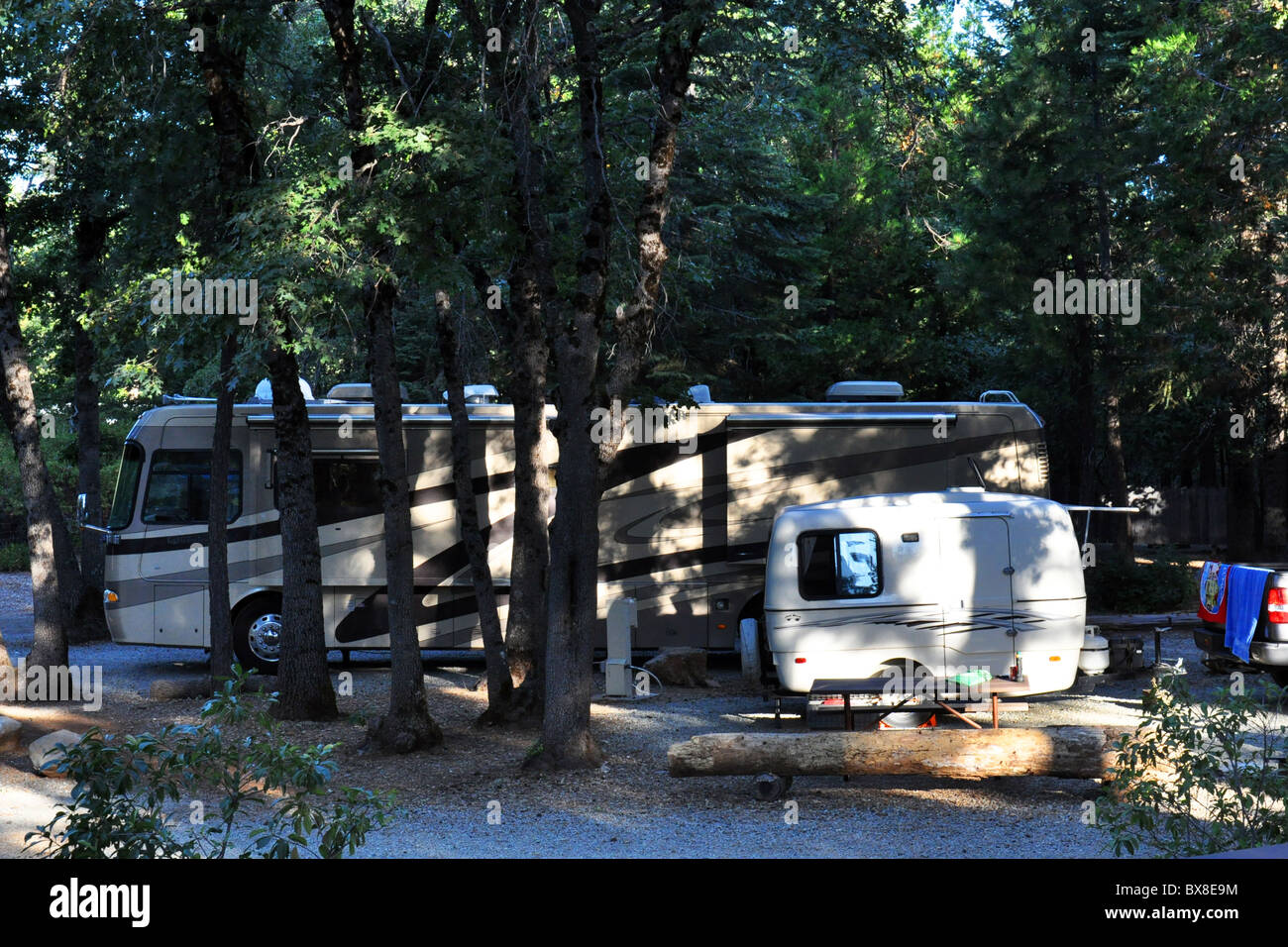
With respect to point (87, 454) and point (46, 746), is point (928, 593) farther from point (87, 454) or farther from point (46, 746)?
point (87, 454)

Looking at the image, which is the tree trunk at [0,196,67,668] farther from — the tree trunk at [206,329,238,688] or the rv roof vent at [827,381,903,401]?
the rv roof vent at [827,381,903,401]

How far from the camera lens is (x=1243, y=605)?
41.5 feet

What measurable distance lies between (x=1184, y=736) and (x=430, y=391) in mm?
18368

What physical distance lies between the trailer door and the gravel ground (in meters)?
0.87

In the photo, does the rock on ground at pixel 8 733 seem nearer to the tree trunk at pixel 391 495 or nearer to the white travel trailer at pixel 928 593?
the tree trunk at pixel 391 495

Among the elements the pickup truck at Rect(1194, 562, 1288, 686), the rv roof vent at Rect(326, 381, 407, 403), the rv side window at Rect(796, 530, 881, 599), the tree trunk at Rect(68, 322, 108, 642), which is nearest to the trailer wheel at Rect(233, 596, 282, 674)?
the rv roof vent at Rect(326, 381, 407, 403)

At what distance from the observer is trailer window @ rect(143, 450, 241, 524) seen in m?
16.6

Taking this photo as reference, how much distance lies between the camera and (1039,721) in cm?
1279

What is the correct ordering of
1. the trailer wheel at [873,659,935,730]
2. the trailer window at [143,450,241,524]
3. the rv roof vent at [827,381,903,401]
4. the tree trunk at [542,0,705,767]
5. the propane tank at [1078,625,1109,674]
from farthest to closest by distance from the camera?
the rv roof vent at [827,381,903,401]
the trailer window at [143,450,241,524]
the propane tank at [1078,625,1109,674]
the trailer wheel at [873,659,935,730]
the tree trunk at [542,0,705,767]

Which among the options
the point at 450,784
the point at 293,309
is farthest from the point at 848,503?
the point at 293,309

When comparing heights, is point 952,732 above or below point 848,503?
below
